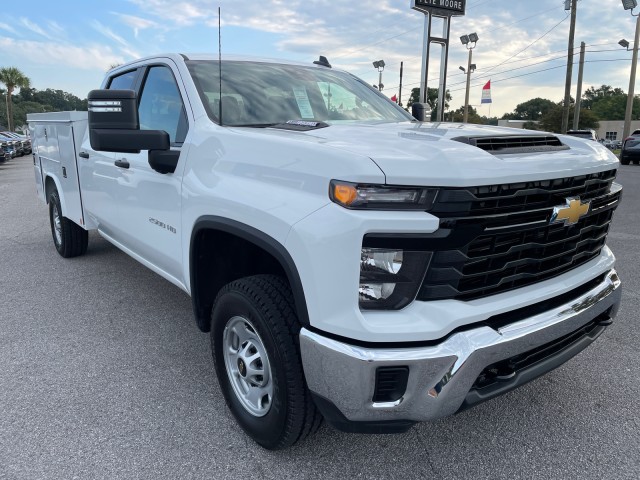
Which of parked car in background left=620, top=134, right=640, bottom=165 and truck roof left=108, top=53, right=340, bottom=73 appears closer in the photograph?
truck roof left=108, top=53, right=340, bottom=73

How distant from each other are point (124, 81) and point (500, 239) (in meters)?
3.53

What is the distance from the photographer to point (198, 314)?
9.51 ft

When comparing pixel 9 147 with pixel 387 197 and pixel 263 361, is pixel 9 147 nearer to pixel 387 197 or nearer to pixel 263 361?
pixel 263 361

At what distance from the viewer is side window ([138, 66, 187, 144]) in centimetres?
317

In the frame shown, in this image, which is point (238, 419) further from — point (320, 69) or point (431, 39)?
point (431, 39)

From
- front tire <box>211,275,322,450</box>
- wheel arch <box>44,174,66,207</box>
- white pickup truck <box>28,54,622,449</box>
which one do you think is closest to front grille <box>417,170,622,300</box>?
white pickup truck <box>28,54,622,449</box>

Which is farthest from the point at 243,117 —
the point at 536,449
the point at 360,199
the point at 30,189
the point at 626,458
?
the point at 30,189

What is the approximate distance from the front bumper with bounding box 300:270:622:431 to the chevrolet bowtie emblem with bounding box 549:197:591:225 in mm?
425

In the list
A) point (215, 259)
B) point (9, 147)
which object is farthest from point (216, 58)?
point (9, 147)

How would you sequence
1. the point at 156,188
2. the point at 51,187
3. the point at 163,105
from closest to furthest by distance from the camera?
the point at 156,188
the point at 163,105
the point at 51,187

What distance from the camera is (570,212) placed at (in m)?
2.19

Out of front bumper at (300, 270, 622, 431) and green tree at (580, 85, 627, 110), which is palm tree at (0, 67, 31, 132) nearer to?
front bumper at (300, 270, 622, 431)

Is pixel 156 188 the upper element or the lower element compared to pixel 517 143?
lower

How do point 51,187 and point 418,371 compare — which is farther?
point 51,187
